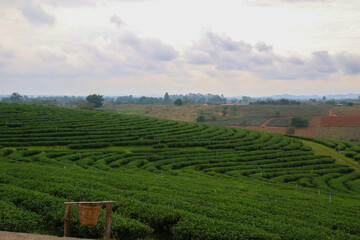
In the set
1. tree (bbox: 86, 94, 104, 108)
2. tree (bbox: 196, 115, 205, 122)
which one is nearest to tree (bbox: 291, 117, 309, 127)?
tree (bbox: 196, 115, 205, 122)

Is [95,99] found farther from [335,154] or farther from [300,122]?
[335,154]

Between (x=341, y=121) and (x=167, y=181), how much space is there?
85349 millimetres

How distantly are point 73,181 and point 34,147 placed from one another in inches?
1076

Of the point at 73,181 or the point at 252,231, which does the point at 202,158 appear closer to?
the point at 73,181

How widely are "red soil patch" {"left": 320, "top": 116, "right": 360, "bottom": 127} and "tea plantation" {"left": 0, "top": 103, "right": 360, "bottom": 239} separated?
3692cm

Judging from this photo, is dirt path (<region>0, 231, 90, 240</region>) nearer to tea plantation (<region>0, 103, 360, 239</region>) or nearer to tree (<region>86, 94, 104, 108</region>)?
tea plantation (<region>0, 103, 360, 239</region>)

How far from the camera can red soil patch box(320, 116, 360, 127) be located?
3359 inches

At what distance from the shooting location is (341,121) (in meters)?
89.1

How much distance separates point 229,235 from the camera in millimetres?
9391

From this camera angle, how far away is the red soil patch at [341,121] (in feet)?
280

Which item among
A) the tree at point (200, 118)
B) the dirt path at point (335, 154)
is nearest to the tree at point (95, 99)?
the tree at point (200, 118)

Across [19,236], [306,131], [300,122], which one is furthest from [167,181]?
Result: [300,122]

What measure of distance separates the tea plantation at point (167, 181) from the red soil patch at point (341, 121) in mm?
36915

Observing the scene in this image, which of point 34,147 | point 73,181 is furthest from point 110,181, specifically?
point 34,147
